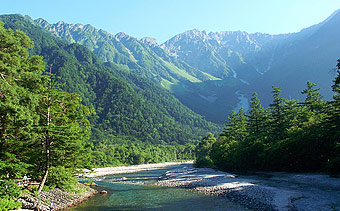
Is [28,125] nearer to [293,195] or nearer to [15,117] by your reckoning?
[15,117]

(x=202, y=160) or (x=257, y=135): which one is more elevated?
(x=257, y=135)

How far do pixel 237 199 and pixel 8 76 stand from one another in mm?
29293

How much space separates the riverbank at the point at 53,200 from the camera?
27.2 metres

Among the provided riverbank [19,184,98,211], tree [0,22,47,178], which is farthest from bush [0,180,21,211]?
riverbank [19,184,98,211]

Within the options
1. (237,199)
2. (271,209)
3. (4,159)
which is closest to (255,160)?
(237,199)

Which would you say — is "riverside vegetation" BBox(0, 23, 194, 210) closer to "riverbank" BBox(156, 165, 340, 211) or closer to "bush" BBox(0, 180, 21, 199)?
"bush" BBox(0, 180, 21, 199)

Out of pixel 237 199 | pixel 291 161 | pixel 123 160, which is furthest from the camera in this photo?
pixel 123 160

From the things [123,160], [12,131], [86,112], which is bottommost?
[123,160]

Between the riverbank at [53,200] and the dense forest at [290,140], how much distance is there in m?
35.4

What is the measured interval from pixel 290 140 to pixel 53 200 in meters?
40.0

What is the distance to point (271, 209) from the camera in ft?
81.2

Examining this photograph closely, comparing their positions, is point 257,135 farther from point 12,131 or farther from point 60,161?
point 12,131

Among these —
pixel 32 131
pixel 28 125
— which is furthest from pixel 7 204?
pixel 28 125

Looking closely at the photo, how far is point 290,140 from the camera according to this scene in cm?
4516
